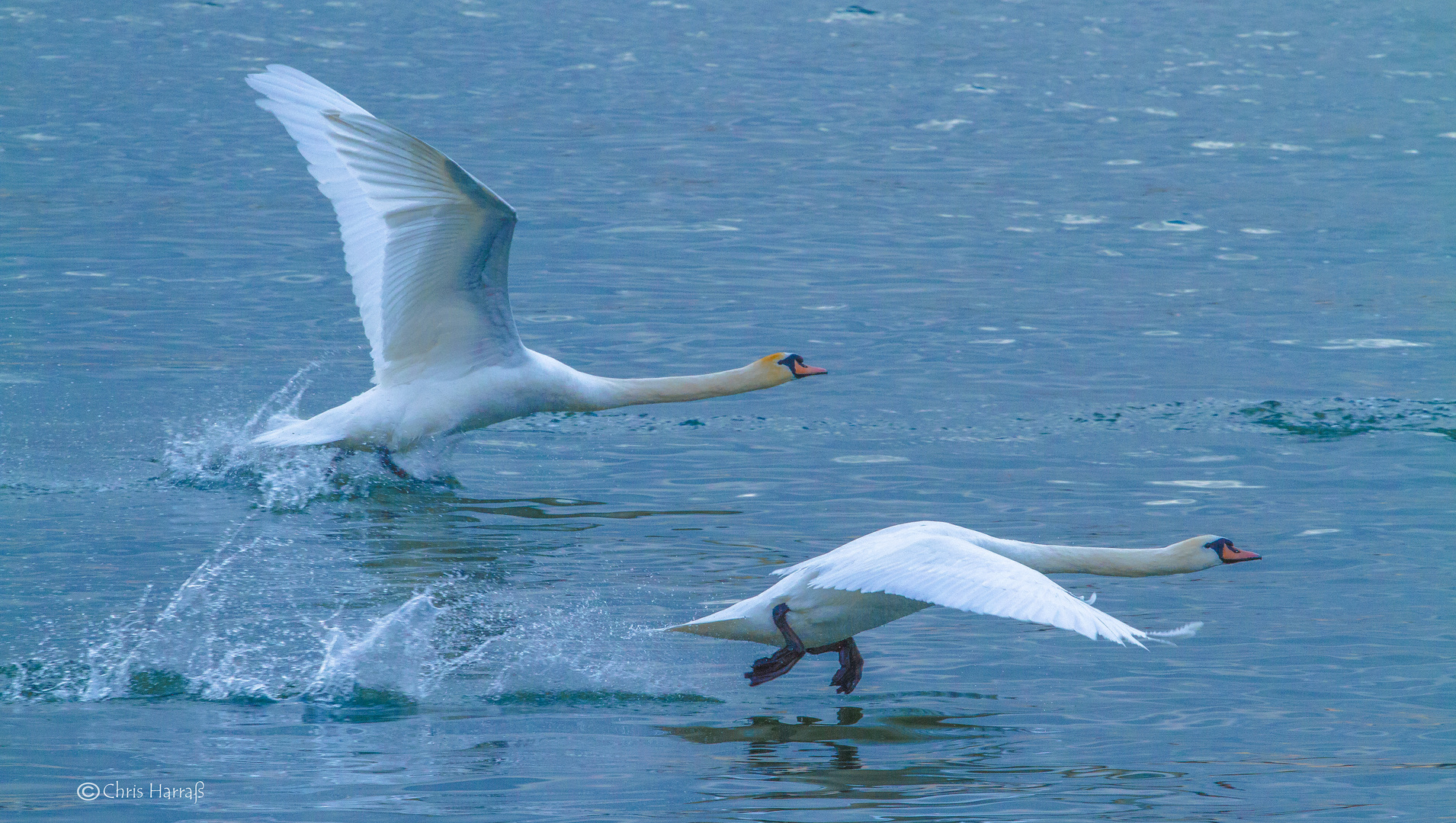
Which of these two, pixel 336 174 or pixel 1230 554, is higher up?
pixel 336 174

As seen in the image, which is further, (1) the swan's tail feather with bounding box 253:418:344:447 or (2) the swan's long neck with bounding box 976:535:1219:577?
(1) the swan's tail feather with bounding box 253:418:344:447

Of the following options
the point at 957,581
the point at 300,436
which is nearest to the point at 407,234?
the point at 300,436

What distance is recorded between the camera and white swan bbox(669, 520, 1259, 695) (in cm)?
643

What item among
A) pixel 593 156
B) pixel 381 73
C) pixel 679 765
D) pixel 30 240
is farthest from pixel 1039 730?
pixel 381 73

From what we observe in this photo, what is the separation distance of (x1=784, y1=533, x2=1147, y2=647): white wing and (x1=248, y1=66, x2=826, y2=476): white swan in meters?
2.79

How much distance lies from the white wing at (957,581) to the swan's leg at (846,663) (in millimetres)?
327

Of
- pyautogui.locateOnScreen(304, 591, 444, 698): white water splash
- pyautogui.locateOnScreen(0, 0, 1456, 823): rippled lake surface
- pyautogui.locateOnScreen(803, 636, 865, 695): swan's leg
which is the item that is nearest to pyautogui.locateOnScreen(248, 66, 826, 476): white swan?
pyautogui.locateOnScreen(0, 0, 1456, 823): rippled lake surface

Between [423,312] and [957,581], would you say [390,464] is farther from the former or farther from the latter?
[957,581]

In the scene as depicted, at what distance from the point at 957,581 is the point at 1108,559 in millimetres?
1247

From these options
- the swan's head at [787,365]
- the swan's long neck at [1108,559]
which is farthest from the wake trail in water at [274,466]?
the swan's long neck at [1108,559]

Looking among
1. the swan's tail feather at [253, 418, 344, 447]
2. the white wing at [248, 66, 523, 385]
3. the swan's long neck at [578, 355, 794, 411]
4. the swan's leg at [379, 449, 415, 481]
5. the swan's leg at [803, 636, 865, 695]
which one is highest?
the white wing at [248, 66, 523, 385]

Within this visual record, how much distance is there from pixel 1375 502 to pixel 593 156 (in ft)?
39.1

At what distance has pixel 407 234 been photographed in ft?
32.2

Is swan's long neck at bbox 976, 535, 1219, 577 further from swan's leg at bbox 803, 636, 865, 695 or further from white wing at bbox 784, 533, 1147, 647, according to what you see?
Answer: swan's leg at bbox 803, 636, 865, 695
